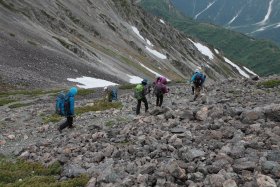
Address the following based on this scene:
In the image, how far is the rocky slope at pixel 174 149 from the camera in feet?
49.5

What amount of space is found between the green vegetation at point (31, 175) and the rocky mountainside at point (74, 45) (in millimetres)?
51982

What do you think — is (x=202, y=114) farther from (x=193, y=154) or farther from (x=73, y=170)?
(x=73, y=170)

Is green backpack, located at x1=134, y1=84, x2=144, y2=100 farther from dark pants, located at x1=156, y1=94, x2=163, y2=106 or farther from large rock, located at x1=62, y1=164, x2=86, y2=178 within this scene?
large rock, located at x1=62, y1=164, x2=86, y2=178

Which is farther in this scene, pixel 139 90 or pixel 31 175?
pixel 139 90

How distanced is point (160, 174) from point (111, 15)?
6411 inches

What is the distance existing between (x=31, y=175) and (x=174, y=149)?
5.90 metres

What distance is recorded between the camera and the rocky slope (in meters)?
15.1

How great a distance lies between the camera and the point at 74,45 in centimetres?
10688

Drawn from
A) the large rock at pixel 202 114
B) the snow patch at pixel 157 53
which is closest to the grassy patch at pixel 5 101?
the large rock at pixel 202 114

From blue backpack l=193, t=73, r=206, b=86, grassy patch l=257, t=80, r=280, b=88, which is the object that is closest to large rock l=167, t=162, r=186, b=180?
blue backpack l=193, t=73, r=206, b=86

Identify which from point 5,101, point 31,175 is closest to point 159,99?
point 31,175

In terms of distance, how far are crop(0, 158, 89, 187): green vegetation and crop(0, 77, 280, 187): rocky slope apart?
1.63 feet

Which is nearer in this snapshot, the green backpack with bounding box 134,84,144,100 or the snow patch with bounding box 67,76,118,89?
the green backpack with bounding box 134,84,144,100

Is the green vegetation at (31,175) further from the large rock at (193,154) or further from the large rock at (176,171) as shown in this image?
the large rock at (193,154)
